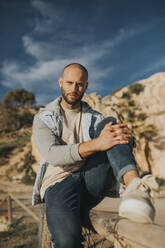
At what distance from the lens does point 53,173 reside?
1.89 m

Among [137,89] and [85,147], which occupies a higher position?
[137,89]

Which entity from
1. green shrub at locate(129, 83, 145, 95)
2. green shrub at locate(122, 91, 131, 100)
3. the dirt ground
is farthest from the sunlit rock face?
the dirt ground

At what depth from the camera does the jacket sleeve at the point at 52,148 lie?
173 cm

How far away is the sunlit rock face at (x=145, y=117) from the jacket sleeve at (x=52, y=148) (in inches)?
367

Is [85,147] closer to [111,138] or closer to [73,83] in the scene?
[111,138]

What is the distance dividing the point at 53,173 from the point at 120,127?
747mm

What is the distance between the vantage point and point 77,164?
192 cm

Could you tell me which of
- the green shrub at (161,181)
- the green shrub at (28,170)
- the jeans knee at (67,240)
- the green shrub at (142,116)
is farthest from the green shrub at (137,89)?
the jeans knee at (67,240)

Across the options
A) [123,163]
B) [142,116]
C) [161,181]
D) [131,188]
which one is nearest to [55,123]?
[123,163]

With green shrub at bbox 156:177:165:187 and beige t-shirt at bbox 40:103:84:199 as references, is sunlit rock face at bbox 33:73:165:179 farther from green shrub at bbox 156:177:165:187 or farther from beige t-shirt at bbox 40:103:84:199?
beige t-shirt at bbox 40:103:84:199

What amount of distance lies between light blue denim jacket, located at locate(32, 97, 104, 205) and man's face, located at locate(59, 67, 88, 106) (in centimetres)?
15

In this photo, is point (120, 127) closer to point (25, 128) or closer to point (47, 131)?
point (47, 131)

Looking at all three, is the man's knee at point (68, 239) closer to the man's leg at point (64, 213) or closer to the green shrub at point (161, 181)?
the man's leg at point (64, 213)

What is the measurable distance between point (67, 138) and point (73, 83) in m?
0.59
